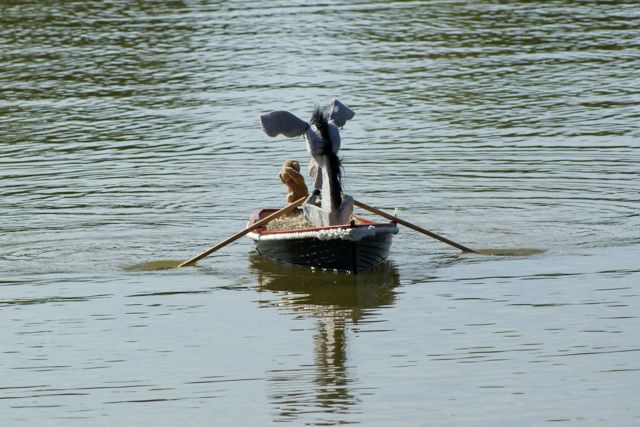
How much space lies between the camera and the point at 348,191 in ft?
71.8

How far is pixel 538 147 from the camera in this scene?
2438 centimetres

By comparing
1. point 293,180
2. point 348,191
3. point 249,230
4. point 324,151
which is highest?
point 324,151

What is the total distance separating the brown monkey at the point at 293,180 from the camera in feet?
59.8

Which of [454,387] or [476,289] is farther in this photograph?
[476,289]

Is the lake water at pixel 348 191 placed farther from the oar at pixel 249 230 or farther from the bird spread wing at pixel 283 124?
the bird spread wing at pixel 283 124

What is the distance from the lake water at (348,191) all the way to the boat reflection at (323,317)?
41 millimetres

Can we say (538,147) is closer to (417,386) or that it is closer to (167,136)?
(167,136)

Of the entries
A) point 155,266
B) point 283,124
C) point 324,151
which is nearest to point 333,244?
point 324,151

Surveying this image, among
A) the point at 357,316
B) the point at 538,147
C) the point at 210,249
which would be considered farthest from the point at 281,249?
the point at 538,147

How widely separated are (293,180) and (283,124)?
145cm

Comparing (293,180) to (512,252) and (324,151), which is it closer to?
(324,151)

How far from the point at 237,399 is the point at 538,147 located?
12827mm

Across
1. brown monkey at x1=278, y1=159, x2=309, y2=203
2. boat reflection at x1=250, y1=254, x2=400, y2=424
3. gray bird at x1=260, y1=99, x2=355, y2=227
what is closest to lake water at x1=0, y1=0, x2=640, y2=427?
boat reflection at x1=250, y1=254, x2=400, y2=424

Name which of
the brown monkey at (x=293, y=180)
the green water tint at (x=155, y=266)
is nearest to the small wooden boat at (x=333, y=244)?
the brown monkey at (x=293, y=180)
